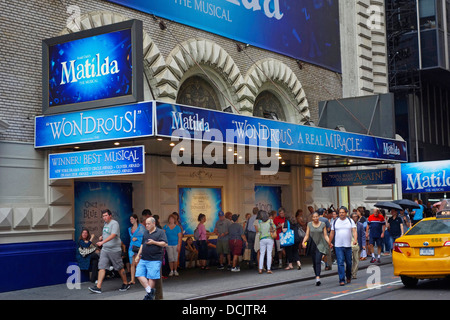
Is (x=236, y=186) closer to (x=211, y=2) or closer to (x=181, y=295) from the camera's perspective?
(x=211, y=2)

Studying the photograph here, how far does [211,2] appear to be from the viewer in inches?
905

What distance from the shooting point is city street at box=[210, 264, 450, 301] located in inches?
543

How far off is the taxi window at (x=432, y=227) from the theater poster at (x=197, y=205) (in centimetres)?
878

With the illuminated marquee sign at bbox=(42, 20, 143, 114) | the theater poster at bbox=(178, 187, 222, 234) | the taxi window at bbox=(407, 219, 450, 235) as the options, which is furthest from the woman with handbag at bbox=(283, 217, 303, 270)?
the illuminated marquee sign at bbox=(42, 20, 143, 114)

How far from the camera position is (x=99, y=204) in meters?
19.3

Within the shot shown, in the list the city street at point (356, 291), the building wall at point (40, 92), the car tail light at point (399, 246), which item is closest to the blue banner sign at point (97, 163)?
the building wall at point (40, 92)

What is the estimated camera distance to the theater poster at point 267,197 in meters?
26.2

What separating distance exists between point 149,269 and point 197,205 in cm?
993

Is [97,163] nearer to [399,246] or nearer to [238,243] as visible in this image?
[238,243]

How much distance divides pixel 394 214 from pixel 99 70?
11.5 metres

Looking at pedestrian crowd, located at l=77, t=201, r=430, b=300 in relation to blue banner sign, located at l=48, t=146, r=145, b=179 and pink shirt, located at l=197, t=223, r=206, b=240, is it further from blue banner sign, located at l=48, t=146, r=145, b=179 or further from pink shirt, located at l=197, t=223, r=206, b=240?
blue banner sign, located at l=48, t=146, r=145, b=179

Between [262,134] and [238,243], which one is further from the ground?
[262,134]


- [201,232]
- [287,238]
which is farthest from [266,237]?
[201,232]

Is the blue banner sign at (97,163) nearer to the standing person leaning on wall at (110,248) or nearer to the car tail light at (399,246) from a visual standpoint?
the standing person leaning on wall at (110,248)
